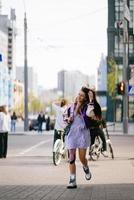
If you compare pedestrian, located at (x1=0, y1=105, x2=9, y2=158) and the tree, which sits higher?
the tree

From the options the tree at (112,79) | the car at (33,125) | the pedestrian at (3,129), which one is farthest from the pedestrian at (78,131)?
the tree at (112,79)

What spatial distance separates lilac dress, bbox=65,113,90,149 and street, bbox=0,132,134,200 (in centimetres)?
75

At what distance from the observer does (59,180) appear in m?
13.8

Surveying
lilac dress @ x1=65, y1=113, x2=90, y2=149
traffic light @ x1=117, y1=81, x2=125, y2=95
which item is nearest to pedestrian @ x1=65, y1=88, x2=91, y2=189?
lilac dress @ x1=65, y1=113, x2=90, y2=149

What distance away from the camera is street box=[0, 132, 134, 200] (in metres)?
10.6

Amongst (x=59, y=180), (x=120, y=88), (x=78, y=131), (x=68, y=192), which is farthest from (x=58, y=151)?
(x=120, y=88)

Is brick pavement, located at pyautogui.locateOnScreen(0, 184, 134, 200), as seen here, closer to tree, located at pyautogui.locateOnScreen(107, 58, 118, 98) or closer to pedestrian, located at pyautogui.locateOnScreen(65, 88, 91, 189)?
pedestrian, located at pyautogui.locateOnScreen(65, 88, 91, 189)

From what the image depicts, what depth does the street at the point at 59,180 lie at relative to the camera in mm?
10641

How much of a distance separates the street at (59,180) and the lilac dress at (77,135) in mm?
745

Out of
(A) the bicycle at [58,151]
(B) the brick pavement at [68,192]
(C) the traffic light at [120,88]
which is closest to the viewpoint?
(B) the brick pavement at [68,192]

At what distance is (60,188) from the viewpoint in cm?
1195

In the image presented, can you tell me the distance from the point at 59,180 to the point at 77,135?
5.88 ft

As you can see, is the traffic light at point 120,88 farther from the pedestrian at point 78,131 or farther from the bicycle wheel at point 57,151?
the pedestrian at point 78,131

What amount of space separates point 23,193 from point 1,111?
1059 centimetres
